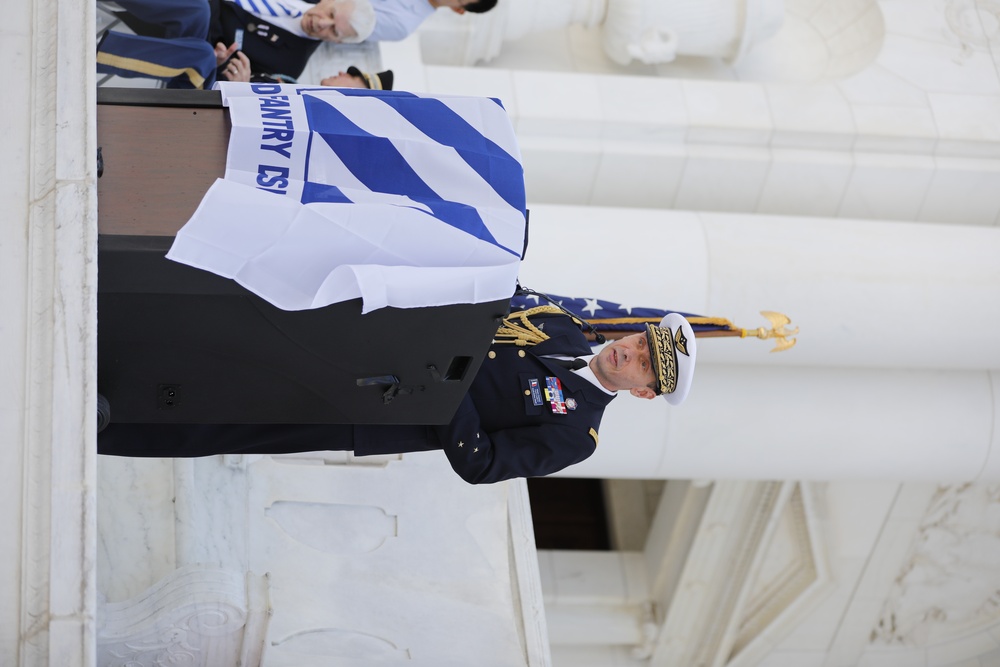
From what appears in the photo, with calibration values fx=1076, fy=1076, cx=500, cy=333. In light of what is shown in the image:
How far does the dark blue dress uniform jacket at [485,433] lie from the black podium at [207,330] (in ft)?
1.11

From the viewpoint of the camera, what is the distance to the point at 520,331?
109 inches

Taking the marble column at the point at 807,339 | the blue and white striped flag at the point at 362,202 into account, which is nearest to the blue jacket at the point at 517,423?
the blue and white striped flag at the point at 362,202

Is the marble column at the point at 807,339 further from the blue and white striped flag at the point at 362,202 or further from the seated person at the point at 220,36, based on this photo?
the blue and white striped flag at the point at 362,202

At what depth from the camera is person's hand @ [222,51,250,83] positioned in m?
3.23

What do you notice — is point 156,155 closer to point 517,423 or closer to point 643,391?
point 517,423

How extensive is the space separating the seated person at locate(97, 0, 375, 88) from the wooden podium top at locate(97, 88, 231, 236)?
0.99m

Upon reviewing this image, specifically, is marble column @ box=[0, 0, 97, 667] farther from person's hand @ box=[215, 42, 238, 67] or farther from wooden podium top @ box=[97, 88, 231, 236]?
person's hand @ box=[215, 42, 238, 67]

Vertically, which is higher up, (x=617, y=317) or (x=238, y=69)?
(x=238, y=69)

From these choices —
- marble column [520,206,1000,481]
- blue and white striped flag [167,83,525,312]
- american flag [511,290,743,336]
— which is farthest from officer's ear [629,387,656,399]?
marble column [520,206,1000,481]

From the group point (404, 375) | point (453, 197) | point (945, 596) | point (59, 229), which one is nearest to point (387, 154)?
point (453, 197)

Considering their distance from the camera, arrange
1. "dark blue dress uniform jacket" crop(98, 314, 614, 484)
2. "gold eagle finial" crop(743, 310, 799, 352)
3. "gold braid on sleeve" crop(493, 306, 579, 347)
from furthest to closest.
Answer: "gold eagle finial" crop(743, 310, 799, 352)
"gold braid on sleeve" crop(493, 306, 579, 347)
"dark blue dress uniform jacket" crop(98, 314, 614, 484)

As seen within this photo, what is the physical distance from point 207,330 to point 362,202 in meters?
0.35

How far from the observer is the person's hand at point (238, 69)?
323 cm

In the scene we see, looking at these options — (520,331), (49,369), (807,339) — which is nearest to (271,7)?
(520,331)
